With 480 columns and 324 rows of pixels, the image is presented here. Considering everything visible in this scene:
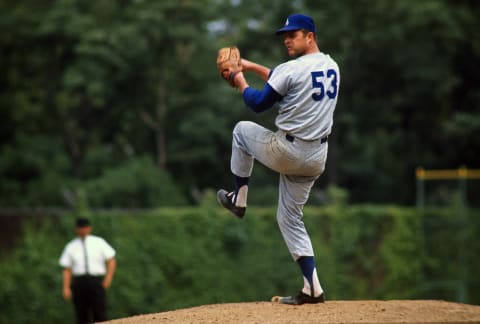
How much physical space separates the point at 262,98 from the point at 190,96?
26.2 m

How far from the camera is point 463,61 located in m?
33.9

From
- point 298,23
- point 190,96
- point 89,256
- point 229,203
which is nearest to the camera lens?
point 298,23

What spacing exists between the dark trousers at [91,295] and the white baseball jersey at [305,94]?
22.2ft

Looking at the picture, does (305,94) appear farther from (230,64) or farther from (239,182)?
(239,182)

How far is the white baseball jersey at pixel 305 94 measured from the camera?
8.02m

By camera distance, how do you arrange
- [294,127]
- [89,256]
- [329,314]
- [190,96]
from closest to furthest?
[329,314]
[294,127]
[89,256]
[190,96]

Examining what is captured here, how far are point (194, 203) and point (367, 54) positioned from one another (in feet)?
29.9

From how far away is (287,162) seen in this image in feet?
27.1

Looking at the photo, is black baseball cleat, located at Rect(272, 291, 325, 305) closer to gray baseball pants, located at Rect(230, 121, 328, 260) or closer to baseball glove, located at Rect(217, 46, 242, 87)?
gray baseball pants, located at Rect(230, 121, 328, 260)

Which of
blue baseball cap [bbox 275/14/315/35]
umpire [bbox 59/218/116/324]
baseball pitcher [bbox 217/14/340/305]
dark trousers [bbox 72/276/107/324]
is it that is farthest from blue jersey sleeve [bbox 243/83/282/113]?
dark trousers [bbox 72/276/107/324]

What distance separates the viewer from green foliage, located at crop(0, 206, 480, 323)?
2042cm

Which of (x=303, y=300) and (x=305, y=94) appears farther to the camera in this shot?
(x=303, y=300)

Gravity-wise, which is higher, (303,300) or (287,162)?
(287,162)

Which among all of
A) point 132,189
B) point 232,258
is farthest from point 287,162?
point 132,189
